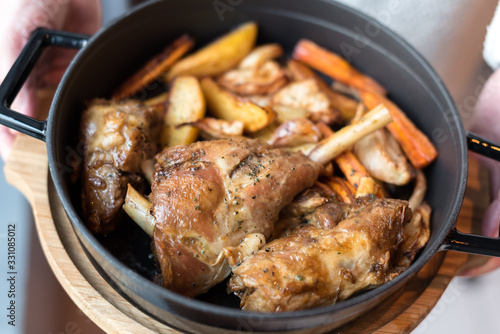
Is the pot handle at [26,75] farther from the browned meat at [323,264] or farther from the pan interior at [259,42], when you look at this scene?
the browned meat at [323,264]

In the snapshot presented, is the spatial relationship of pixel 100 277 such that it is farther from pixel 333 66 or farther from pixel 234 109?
pixel 333 66

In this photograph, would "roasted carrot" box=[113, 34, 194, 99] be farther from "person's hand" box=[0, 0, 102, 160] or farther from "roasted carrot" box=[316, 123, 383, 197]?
"roasted carrot" box=[316, 123, 383, 197]

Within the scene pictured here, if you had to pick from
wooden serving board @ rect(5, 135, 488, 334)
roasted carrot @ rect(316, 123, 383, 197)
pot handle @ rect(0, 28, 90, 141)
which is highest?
pot handle @ rect(0, 28, 90, 141)

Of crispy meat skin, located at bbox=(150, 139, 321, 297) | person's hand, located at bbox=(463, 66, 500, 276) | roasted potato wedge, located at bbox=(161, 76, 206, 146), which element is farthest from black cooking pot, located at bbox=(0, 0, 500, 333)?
roasted potato wedge, located at bbox=(161, 76, 206, 146)

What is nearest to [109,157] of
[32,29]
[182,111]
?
[182,111]

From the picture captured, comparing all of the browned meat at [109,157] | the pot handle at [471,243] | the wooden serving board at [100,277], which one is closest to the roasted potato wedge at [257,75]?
the browned meat at [109,157]

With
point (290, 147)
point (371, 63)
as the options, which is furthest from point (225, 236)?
point (371, 63)
